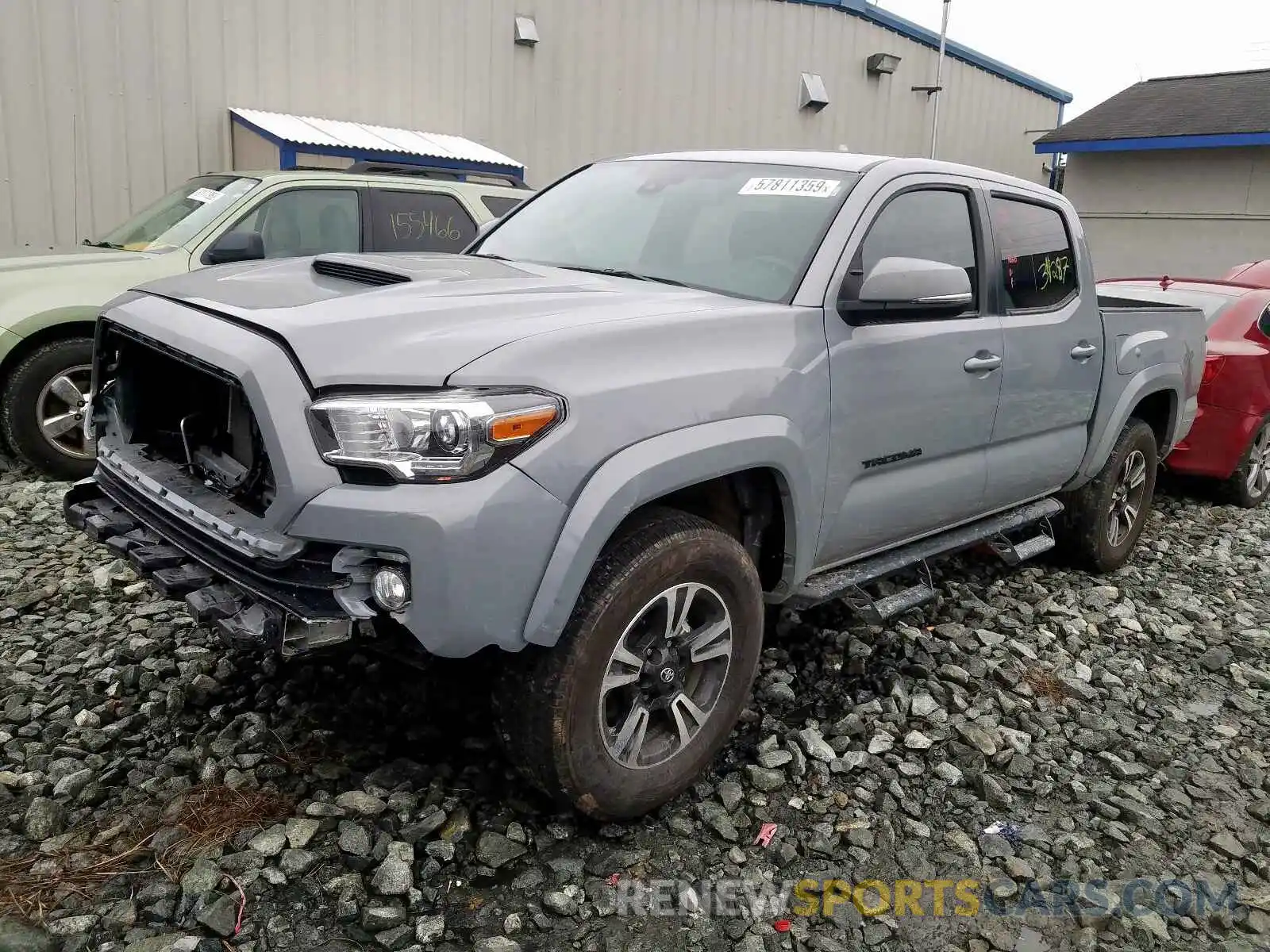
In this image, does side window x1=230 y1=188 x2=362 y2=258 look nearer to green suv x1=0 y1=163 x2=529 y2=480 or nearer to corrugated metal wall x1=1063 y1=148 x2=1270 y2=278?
green suv x1=0 y1=163 x2=529 y2=480

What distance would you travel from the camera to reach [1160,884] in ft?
9.68

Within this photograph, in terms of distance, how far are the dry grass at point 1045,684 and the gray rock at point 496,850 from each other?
2.28 meters

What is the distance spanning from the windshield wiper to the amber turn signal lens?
1084 millimetres

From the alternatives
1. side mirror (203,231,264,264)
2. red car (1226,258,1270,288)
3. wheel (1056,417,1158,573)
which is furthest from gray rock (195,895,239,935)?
red car (1226,258,1270,288)

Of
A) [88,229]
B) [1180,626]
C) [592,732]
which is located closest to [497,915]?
[592,732]

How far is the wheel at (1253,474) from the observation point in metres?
7.11

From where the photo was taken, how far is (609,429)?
2.61 m

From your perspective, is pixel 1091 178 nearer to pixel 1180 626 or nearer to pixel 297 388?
pixel 1180 626

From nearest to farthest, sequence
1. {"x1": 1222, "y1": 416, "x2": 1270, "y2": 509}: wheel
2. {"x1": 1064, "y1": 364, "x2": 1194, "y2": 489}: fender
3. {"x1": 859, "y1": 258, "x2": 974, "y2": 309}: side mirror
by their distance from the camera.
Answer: {"x1": 859, "y1": 258, "x2": 974, "y2": 309}: side mirror < {"x1": 1064, "y1": 364, "x2": 1194, "y2": 489}: fender < {"x1": 1222, "y1": 416, "x2": 1270, "y2": 509}: wheel

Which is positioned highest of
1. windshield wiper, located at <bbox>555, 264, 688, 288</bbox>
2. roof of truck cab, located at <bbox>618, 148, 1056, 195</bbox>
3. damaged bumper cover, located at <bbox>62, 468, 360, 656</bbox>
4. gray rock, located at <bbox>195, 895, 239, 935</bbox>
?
roof of truck cab, located at <bbox>618, 148, 1056, 195</bbox>

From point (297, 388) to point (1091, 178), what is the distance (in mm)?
18746

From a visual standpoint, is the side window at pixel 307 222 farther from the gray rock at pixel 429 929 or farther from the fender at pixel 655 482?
the gray rock at pixel 429 929

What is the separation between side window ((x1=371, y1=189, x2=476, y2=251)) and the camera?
683 centimetres

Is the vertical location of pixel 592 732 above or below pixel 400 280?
below
